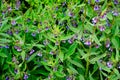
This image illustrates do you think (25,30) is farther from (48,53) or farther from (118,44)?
(118,44)

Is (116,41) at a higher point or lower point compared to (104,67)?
higher

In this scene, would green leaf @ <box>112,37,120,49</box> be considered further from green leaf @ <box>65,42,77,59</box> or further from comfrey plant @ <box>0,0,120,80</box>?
green leaf @ <box>65,42,77,59</box>

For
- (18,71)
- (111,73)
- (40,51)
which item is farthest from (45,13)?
(111,73)

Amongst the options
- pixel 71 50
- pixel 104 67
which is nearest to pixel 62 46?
pixel 71 50

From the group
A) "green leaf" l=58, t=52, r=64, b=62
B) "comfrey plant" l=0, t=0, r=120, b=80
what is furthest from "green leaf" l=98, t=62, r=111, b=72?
"green leaf" l=58, t=52, r=64, b=62

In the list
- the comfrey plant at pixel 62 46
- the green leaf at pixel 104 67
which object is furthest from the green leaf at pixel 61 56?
the green leaf at pixel 104 67

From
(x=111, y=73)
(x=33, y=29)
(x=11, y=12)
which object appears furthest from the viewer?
(x=11, y=12)

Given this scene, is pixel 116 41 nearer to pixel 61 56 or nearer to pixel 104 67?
pixel 104 67

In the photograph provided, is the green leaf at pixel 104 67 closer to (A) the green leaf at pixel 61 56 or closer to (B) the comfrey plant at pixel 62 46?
(B) the comfrey plant at pixel 62 46

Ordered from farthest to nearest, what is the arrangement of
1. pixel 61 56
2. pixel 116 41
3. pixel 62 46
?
pixel 62 46 → pixel 116 41 → pixel 61 56
